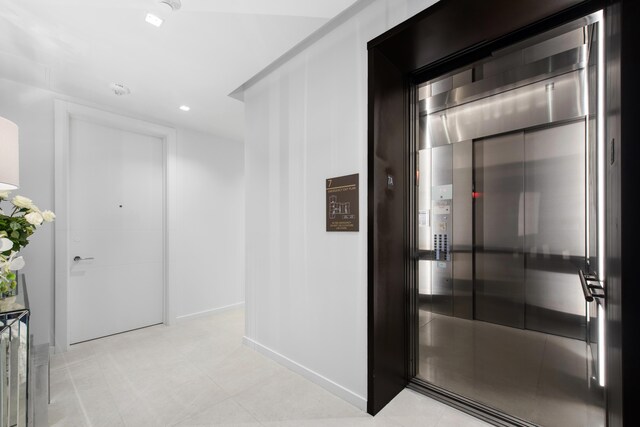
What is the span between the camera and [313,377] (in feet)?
7.91

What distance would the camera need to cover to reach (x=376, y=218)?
2002 mm

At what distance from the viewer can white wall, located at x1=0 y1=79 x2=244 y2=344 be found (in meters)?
2.95

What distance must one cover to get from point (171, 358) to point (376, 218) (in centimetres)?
262

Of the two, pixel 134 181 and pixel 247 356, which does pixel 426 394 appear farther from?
pixel 134 181

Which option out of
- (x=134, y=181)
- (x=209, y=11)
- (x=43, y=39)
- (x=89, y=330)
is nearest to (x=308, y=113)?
(x=209, y=11)

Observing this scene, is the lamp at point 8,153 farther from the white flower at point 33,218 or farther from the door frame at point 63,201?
the door frame at point 63,201

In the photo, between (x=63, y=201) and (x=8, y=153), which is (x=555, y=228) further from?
(x=63, y=201)

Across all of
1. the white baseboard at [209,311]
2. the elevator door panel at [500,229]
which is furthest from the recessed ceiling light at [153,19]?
the white baseboard at [209,311]

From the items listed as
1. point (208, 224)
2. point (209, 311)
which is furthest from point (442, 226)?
point (209, 311)

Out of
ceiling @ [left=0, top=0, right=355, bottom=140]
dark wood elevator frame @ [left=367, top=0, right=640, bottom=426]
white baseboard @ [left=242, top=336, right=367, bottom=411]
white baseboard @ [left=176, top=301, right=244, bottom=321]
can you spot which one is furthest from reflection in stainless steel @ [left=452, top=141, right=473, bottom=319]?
white baseboard @ [left=176, top=301, right=244, bottom=321]

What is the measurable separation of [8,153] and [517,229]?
13.5 ft

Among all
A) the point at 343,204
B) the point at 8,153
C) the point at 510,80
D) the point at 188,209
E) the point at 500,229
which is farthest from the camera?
the point at 188,209

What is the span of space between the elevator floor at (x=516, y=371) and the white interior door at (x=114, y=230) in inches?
144

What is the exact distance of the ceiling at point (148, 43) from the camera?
1.94 metres
